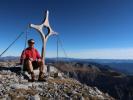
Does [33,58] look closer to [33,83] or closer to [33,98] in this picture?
[33,83]

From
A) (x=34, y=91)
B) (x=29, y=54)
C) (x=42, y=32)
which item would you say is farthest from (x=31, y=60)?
(x=42, y=32)

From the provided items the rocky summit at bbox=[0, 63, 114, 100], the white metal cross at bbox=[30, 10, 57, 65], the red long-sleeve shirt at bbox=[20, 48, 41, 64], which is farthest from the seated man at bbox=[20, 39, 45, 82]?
the white metal cross at bbox=[30, 10, 57, 65]

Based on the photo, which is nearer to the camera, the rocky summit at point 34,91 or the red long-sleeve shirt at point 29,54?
the rocky summit at point 34,91

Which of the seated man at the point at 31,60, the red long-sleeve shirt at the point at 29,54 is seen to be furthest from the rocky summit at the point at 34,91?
the red long-sleeve shirt at the point at 29,54

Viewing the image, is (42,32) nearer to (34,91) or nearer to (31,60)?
(31,60)

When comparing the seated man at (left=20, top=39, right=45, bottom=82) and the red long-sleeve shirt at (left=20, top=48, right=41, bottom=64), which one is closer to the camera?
the seated man at (left=20, top=39, right=45, bottom=82)

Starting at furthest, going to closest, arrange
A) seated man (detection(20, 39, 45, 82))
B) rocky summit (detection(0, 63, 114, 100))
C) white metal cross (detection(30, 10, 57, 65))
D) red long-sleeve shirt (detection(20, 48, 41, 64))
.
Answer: white metal cross (detection(30, 10, 57, 65)) < red long-sleeve shirt (detection(20, 48, 41, 64)) < seated man (detection(20, 39, 45, 82)) < rocky summit (detection(0, 63, 114, 100))

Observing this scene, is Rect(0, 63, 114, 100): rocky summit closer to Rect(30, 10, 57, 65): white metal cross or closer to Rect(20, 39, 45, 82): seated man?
Rect(20, 39, 45, 82): seated man

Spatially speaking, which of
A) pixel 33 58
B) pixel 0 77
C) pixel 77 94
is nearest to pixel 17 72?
pixel 0 77

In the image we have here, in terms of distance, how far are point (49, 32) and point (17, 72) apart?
19.8 feet

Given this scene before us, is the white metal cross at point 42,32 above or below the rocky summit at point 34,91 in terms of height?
above

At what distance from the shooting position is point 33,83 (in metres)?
17.9

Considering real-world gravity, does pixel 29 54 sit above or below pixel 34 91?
above

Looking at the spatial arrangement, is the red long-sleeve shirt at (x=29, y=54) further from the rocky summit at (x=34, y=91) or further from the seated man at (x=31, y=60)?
the rocky summit at (x=34, y=91)
